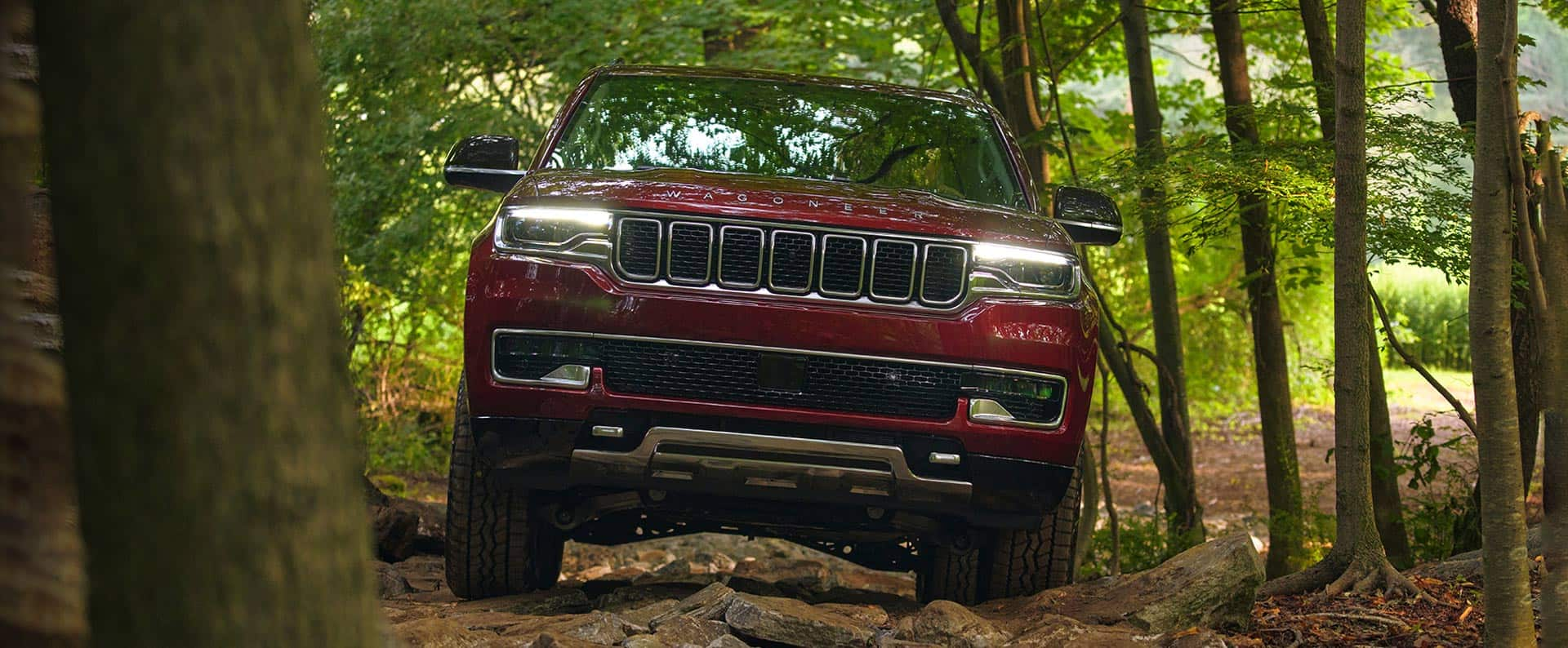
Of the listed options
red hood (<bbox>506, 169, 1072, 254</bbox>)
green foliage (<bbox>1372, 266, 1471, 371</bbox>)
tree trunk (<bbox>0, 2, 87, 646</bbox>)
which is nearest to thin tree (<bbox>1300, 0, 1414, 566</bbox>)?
red hood (<bbox>506, 169, 1072, 254</bbox>)

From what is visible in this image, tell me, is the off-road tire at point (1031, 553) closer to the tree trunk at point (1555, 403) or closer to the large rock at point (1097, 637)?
the large rock at point (1097, 637)

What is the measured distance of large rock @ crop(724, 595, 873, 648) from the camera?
171 inches

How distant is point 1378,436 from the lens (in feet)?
25.6

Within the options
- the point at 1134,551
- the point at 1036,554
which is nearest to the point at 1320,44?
the point at 1134,551

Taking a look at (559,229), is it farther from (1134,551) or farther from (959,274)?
(1134,551)

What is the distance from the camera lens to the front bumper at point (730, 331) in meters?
4.46

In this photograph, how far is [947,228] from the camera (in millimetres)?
4645

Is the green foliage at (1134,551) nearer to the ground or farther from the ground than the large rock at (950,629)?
nearer to the ground

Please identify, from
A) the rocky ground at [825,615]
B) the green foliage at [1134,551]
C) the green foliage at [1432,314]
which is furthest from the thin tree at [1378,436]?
the green foliage at [1432,314]

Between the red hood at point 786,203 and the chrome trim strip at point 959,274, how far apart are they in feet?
0.14

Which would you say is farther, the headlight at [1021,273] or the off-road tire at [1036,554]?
the off-road tire at [1036,554]

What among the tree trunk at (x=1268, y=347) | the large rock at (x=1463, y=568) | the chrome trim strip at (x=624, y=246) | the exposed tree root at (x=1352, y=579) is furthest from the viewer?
the tree trunk at (x=1268, y=347)

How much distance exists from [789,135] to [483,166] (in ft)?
3.77

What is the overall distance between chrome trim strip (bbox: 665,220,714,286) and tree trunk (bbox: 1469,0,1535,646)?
2.15 meters
